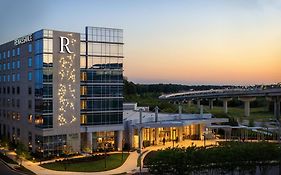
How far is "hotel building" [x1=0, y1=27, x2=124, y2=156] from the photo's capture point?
214 ft

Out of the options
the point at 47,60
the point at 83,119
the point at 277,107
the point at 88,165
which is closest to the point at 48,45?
the point at 47,60

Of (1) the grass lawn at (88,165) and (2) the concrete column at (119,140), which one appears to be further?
(2) the concrete column at (119,140)

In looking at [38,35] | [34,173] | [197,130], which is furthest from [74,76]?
[197,130]

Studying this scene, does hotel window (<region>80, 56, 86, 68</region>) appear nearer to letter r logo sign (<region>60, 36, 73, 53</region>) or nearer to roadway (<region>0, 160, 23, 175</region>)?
letter r logo sign (<region>60, 36, 73, 53</region>)

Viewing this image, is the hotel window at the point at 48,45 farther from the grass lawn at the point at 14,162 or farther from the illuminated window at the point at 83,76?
the grass lawn at the point at 14,162

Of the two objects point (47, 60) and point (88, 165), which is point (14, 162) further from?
point (47, 60)

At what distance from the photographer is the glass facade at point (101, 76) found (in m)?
69.5

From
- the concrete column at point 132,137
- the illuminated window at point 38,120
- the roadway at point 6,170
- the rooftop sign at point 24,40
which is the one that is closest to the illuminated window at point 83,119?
the illuminated window at point 38,120

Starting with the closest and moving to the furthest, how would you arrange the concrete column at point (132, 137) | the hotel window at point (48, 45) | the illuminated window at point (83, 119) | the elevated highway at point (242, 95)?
the hotel window at point (48, 45)
the illuminated window at point (83, 119)
the concrete column at point (132, 137)
the elevated highway at point (242, 95)

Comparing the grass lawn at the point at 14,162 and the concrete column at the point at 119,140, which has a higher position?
the concrete column at the point at 119,140

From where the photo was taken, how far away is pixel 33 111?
225 ft

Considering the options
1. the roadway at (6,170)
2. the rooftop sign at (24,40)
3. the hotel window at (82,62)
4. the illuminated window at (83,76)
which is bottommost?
the roadway at (6,170)

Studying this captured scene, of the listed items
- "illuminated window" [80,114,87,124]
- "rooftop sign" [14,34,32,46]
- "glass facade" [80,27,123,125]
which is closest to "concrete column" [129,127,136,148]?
"glass facade" [80,27,123,125]

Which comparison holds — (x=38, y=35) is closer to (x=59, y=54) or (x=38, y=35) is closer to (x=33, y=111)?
(x=59, y=54)
